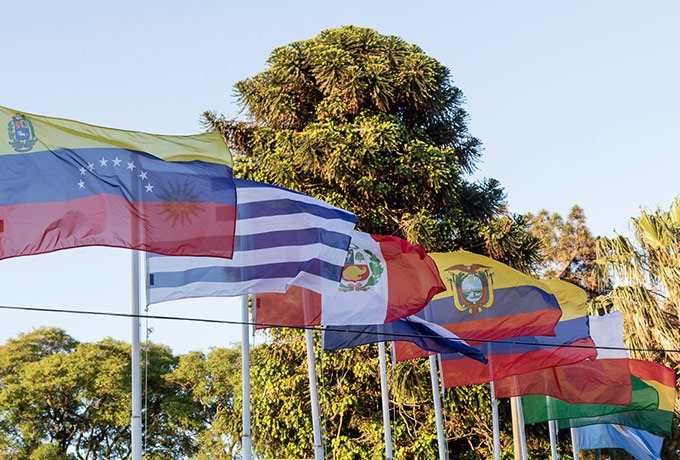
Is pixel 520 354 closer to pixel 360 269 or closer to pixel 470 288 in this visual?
pixel 470 288

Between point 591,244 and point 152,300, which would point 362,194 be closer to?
point 152,300

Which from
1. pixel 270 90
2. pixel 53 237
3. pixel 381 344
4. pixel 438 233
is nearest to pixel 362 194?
pixel 438 233

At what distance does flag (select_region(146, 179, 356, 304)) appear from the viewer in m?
13.3

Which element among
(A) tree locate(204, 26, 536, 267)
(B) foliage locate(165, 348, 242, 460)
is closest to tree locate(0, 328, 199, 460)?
(B) foliage locate(165, 348, 242, 460)

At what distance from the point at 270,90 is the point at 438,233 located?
6801mm

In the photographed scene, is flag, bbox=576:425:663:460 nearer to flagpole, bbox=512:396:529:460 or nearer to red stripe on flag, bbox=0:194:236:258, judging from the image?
flagpole, bbox=512:396:529:460

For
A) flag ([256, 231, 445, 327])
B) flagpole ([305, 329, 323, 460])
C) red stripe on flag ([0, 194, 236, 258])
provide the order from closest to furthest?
red stripe on flag ([0, 194, 236, 258]), flag ([256, 231, 445, 327]), flagpole ([305, 329, 323, 460])

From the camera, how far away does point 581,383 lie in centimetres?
2153

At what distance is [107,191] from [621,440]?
1916 cm

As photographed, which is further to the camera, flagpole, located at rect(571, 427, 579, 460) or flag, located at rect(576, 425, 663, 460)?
flag, located at rect(576, 425, 663, 460)

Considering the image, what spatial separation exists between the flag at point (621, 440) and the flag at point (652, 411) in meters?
2.91

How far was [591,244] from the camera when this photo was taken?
157 feet

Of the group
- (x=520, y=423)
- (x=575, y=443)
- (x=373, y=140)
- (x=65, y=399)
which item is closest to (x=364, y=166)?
(x=373, y=140)

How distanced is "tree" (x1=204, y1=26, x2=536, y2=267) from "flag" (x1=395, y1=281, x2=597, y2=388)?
585cm
